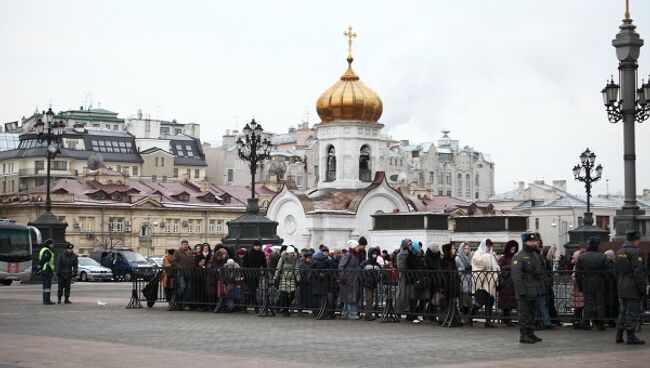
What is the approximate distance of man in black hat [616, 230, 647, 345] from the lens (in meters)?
16.8

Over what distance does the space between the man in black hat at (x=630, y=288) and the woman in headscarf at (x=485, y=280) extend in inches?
145

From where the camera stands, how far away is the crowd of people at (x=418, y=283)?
18.5 m

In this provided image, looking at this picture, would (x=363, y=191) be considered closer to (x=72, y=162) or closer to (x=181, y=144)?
(x=72, y=162)

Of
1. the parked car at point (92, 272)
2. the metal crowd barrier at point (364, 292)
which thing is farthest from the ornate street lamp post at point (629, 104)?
the parked car at point (92, 272)

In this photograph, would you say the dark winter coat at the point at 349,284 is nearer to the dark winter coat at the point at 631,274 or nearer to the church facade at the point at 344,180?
the dark winter coat at the point at 631,274

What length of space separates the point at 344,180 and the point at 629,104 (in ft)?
93.5

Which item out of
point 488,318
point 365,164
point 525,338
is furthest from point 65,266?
point 365,164

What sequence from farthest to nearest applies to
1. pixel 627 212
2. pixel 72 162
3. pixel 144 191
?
pixel 72 162 → pixel 144 191 → pixel 627 212

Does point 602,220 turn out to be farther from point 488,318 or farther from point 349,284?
point 488,318

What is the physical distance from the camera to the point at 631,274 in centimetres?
1697

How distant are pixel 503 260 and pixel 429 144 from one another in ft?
357

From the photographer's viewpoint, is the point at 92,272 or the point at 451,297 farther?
the point at 92,272

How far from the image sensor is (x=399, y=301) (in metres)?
22.1

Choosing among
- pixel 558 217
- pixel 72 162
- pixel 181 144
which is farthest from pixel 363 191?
pixel 181 144
